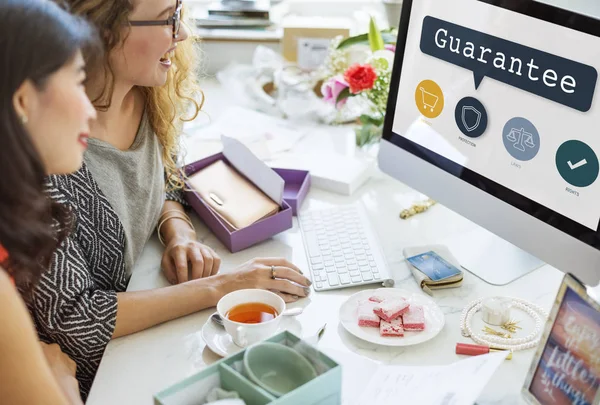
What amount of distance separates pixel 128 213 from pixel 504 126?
0.74 metres

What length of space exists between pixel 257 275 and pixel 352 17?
4.84 feet

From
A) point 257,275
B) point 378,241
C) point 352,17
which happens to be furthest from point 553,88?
point 352,17

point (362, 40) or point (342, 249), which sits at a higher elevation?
point (362, 40)

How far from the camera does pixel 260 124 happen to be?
2.05 meters

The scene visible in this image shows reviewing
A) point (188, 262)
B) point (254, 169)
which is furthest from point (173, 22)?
point (188, 262)

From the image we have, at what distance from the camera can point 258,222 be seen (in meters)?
1.46

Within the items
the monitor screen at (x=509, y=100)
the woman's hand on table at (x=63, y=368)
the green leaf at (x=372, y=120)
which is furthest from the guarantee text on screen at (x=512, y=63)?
the woman's hand on table at (x=63, y=368)

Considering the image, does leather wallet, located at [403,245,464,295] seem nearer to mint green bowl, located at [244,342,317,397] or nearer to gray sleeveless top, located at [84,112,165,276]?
mint green bowl, located at [244,342,317,397]

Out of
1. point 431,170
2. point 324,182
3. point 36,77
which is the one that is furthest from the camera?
point 324,182

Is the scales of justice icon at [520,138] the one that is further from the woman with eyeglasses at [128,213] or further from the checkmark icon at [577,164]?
the woman with eyeglasses at [128,213]

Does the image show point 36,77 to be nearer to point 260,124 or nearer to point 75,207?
point 75,207

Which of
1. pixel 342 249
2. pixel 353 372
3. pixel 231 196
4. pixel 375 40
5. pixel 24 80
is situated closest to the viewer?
pixel 24 80

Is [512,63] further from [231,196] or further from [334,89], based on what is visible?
[334,89]

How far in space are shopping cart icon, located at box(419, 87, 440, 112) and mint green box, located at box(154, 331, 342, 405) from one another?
614 mm
